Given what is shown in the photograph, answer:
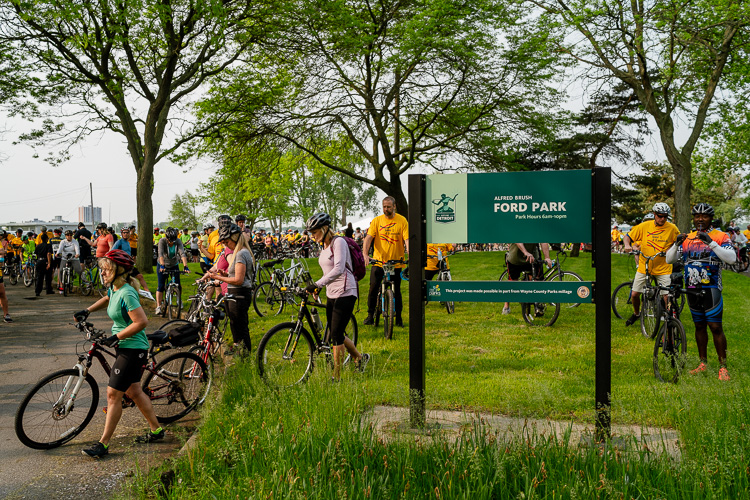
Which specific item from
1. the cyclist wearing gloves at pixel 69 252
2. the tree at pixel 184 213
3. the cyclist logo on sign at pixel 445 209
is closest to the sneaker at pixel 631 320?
the cyclist logo on sign at pixel 445 209

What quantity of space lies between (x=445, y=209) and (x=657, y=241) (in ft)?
18.8

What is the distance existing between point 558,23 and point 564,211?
2033 centimetres

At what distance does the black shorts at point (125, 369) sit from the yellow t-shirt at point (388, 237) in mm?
5518

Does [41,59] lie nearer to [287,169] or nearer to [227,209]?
[287,169]

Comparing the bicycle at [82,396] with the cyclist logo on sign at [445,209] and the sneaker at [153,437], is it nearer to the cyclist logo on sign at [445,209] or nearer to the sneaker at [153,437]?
the sneaker at [153,437]

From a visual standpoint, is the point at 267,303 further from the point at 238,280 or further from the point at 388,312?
the point at 238,280

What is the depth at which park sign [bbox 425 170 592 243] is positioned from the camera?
489cm

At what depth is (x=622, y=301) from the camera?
1237cm

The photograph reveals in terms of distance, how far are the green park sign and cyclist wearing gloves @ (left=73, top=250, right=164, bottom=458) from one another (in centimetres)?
254

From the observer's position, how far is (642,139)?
44.4 meters

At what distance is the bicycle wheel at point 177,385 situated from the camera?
5.87 metres

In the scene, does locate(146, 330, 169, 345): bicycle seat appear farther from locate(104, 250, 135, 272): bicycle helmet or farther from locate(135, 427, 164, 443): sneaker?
locate(135, 427, 164, 443): sneaker

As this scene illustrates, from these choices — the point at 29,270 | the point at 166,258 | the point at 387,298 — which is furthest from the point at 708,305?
the point at 29,270

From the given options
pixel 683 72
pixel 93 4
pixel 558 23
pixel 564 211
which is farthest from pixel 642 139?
pixel 564 211
